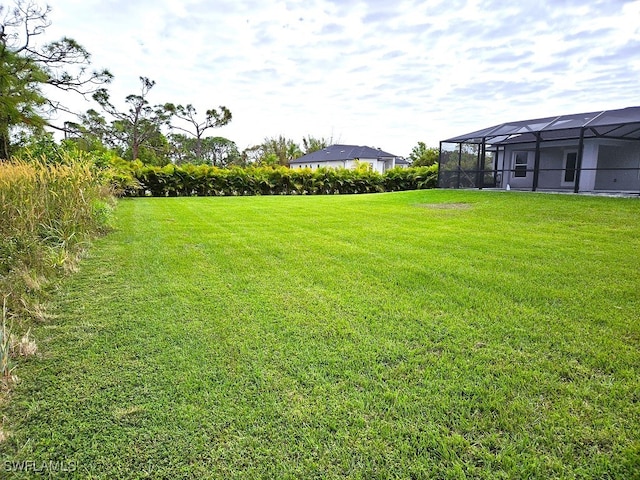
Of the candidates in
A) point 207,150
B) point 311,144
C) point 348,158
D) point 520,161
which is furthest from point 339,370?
point 311,144

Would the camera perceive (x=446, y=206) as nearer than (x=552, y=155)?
Yes

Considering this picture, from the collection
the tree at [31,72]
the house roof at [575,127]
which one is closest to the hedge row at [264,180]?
the tree at [31,72]

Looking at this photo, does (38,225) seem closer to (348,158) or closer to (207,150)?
(348,158)

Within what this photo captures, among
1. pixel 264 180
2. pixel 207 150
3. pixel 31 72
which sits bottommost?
pixel 264 180

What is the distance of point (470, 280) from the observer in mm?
3645

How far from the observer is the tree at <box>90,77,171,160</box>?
27.7 meters

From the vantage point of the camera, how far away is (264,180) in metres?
16.9

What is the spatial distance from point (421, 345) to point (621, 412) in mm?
1026

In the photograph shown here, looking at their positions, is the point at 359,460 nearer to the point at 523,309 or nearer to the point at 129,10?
the point at 523,309

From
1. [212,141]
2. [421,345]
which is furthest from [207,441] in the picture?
[212,141]

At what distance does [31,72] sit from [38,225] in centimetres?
1393

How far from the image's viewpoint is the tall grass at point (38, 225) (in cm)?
344

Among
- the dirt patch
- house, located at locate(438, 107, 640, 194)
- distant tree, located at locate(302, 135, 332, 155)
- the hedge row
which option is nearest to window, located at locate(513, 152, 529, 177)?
house, located at locate(438, 107, 640, 194)

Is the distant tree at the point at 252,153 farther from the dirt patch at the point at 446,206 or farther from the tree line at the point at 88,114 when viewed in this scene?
the dirt patch at the point at 446,206
